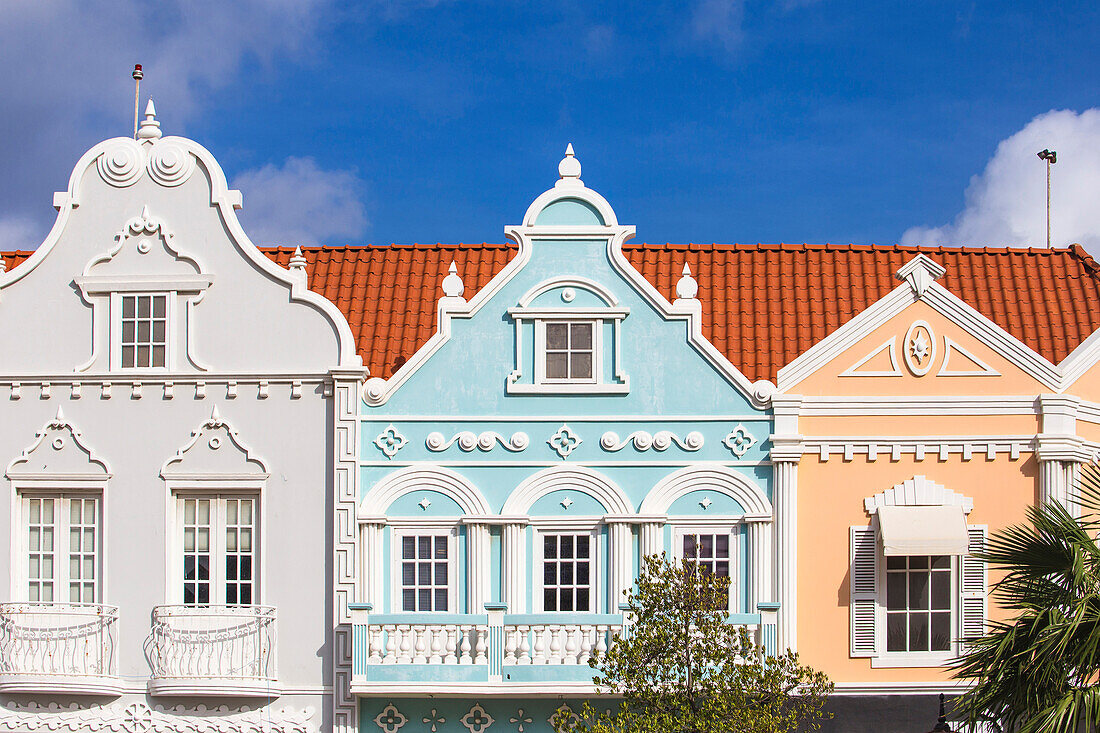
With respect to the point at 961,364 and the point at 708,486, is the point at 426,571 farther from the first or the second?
the point at 961,364

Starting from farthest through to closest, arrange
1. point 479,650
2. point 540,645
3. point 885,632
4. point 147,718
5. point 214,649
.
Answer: point 885,632
point 147,718
point 214,649
point 540,645
point 479,650

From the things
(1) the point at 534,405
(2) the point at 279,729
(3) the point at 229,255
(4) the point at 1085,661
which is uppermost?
(3) the point at 229,255

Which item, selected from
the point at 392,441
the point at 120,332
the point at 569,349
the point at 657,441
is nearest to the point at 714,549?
the point at 657,441

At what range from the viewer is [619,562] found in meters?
19.6

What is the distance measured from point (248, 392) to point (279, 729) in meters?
4.88

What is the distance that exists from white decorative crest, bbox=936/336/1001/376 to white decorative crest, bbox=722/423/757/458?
2.95 meters

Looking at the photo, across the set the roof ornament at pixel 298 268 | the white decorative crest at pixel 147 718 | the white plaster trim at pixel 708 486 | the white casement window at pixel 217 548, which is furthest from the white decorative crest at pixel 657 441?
the white decorative crest at pixel 147 718

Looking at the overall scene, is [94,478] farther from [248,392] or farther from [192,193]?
[192,193]

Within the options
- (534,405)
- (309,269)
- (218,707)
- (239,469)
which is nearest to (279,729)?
(218,707)

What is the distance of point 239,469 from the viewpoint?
19.6 meters

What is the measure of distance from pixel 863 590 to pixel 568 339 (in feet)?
18.6

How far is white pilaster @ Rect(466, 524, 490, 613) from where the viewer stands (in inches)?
771

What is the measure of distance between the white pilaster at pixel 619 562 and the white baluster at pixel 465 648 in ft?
7.00

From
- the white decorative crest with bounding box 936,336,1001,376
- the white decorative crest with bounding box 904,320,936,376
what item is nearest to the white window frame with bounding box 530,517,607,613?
the white decorative crest with bounding box 904,320,936,376
